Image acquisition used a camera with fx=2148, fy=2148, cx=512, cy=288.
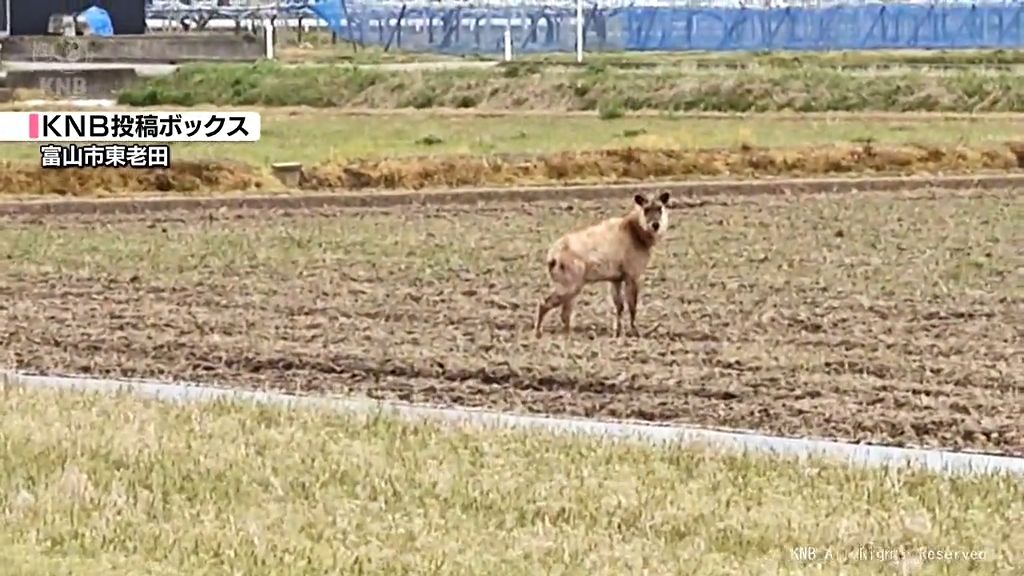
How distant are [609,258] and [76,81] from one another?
29.0 metres

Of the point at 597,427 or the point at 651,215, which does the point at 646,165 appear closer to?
the point at 651,215

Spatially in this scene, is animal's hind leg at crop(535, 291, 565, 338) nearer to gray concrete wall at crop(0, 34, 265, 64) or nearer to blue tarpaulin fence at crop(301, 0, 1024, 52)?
gray concrete wall at crop(0, 34, 265, 64)

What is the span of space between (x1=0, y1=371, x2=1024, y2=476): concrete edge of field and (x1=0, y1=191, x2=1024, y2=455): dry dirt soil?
335mm

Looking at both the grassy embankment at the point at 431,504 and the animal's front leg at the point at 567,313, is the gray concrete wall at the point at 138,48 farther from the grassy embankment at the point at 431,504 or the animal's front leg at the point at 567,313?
the grassy embankment at the point at 431,504

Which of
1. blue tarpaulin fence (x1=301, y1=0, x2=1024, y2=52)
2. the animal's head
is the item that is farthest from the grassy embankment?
blue tarpaulin fence (x1=301, y1=0, x2=1024, y2=52)

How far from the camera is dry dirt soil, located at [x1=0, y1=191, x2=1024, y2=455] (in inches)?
446

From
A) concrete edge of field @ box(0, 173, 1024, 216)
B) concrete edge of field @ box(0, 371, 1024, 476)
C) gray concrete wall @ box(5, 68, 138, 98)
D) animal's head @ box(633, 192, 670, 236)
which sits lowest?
concrete edge of field @ box(0, 371, 1024, 476)

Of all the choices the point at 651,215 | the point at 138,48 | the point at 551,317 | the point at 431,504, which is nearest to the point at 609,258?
the point at 651,215

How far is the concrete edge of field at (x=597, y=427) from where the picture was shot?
9.38 metres

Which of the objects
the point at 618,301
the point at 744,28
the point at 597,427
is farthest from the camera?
the point at 744,28

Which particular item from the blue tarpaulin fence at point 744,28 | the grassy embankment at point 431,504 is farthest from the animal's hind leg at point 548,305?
the blue tarpaulin fence at point 744,28

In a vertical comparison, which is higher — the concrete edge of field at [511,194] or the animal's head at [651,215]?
the animal's head at [651,215]

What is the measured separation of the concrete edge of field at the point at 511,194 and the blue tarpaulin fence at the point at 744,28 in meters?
35.7

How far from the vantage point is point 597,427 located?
10.4 metres
